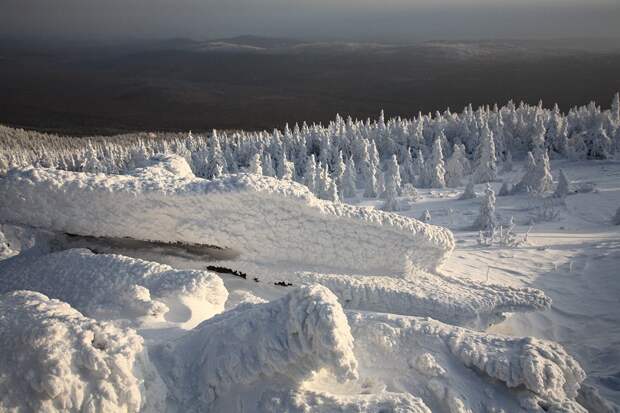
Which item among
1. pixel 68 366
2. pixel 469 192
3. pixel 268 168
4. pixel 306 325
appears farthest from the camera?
pixel 268 168

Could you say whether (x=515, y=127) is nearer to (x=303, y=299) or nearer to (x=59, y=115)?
(x=303, y=299)

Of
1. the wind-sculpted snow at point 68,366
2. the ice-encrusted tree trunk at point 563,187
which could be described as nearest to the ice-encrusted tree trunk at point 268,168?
the ice-encrusted tree trunk at point 563,187

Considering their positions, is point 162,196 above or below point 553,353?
above

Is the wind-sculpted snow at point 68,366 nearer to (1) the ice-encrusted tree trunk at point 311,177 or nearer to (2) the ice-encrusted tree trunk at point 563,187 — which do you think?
(2) the ice-encrusted tree trunk at point 563,187

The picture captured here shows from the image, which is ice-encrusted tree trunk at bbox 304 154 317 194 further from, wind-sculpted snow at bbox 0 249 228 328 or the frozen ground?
wind-sculpted snow at bbox 0 249 228 328

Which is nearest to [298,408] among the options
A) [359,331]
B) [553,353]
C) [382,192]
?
[359,331]

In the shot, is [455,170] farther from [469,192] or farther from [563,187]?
[563,187]

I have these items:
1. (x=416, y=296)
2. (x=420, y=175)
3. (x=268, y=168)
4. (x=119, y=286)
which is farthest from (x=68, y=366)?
(x=268, y=168)
